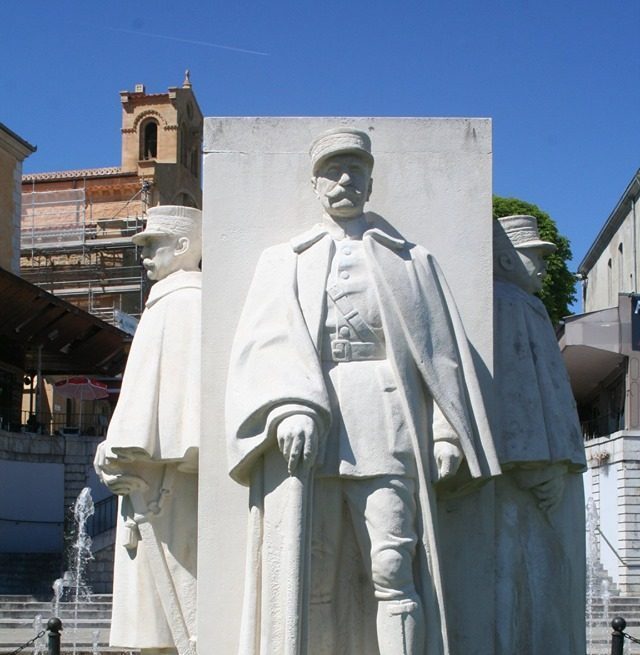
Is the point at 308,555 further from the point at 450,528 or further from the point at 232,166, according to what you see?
the point at 232,166

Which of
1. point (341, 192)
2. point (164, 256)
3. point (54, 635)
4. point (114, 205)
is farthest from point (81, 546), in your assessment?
point (114, 205)

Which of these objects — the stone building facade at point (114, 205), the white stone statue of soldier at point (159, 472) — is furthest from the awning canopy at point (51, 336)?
the white stone statue of soldier at point (159, 472)

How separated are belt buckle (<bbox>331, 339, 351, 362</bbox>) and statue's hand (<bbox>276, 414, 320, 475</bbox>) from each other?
45 centimetres

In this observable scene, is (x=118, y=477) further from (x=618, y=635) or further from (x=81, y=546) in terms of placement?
(x=81, y=546)

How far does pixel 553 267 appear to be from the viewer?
43188 millimetres

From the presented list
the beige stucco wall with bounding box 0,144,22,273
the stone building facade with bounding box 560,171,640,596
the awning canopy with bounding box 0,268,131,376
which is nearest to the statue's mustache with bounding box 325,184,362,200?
the stone building facade with bounding box 560,171,640,596

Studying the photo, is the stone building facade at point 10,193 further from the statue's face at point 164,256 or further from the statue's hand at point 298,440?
the statue's hand at point 298,440

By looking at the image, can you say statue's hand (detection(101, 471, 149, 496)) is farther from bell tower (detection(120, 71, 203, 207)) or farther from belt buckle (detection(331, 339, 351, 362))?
bell tower (detection(120, 71, 203, 207))

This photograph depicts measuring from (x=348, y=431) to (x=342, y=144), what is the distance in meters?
1.45

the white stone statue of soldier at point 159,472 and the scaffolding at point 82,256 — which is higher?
the scaffolding at point 82,256

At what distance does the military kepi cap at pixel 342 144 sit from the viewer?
22.4ft

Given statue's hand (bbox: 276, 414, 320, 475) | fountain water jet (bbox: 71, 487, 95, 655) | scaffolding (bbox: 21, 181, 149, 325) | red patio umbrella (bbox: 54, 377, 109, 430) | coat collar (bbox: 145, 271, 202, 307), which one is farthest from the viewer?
scaffolding (bbox: 21, 181, 149, 325)

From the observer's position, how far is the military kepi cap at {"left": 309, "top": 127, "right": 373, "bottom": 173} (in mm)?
6840

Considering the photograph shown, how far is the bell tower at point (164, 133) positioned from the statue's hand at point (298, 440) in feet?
225
